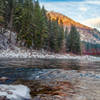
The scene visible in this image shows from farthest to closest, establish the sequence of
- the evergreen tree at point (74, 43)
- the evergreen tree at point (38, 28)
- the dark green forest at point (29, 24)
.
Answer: the evergreen tree at point (74, 43) < the evergreen tree at point (38, 28) < the dark green forest at point (29, 24)

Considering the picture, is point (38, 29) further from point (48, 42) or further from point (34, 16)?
point (48, 42)

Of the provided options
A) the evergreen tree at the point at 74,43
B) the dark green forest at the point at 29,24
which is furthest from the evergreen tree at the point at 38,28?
the evergreen tree at the point at 74,43

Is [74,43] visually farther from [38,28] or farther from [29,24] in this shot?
[29,24]

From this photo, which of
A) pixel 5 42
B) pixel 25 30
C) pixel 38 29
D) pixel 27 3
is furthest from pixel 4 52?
pixel 27 3

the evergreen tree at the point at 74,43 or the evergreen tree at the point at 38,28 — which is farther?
the evergreen tree at the point at 74,43

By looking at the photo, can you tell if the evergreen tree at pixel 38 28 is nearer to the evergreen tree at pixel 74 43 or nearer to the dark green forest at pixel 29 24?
the dark green forest at pixel 29 24

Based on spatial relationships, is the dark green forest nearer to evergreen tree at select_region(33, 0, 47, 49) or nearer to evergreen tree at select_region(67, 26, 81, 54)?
evergreen tree at select_region(33, 0, 47, 49)

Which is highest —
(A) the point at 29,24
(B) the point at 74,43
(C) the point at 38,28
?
(A) the point at 29,24

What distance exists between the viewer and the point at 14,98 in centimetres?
436

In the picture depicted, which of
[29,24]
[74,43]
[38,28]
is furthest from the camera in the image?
[74,43]

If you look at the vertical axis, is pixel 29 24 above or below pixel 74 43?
above

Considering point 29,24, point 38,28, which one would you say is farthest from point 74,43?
point 29,24

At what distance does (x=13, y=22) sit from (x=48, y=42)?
17.4m

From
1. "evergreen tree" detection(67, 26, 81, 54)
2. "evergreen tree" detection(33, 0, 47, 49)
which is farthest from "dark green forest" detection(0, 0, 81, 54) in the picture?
"evergreen tree" detection(67, 26, 81, 54)
